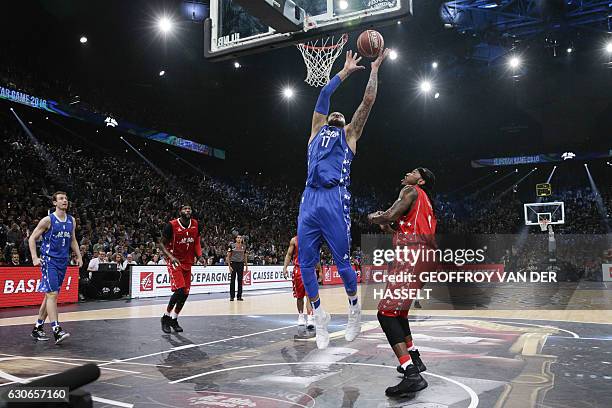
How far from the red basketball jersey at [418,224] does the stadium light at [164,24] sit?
806 inches

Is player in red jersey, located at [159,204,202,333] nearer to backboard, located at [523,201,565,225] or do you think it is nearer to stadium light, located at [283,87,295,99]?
stadium light, located at [283,87,295,99]

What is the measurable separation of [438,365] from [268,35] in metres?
5.81

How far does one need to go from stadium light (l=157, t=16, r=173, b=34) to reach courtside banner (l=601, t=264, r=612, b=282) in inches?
1000

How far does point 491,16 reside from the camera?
19797 mm

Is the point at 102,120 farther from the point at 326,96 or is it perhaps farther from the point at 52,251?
the point at 326,96

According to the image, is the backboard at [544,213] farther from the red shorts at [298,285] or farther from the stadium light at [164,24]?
the red shorts at [298,285]

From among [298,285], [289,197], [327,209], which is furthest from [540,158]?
[327,209]

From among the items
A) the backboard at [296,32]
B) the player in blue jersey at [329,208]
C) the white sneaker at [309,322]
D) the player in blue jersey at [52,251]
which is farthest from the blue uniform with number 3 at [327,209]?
the player in blue jersey at [52,251]

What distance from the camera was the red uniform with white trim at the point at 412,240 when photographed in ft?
14.7

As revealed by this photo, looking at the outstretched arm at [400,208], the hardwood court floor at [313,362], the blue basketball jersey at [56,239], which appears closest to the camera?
the hardwood court floor at [313,362]

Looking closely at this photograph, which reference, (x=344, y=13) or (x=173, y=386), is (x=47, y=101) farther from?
(x=173, y=386)

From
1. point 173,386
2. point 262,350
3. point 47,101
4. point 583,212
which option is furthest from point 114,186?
point 583,212

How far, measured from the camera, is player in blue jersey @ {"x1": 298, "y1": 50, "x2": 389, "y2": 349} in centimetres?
452

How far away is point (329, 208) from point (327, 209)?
0.02 meters
